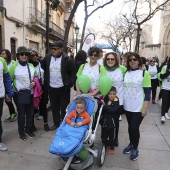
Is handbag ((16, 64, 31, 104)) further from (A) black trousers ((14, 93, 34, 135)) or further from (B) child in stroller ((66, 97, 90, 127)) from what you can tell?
(B) child in stroller ((66, 97, 90, 127))

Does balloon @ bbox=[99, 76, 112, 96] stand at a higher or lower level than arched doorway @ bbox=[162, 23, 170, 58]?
lower

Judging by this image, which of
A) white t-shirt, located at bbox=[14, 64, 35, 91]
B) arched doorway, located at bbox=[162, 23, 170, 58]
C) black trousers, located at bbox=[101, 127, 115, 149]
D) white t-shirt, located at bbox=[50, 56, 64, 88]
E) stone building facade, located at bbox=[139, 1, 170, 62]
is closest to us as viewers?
black trousers, located at bbox=[101, 127, 115, 149]

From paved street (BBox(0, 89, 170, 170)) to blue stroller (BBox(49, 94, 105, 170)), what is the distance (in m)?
0.26

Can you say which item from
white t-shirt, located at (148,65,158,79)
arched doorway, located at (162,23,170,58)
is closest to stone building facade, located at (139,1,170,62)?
arched doorway, located at (162,23,170,58)

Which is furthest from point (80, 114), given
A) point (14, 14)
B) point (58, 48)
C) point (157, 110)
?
point (14, 14)

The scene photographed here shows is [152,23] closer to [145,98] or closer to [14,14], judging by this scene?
[14,14]

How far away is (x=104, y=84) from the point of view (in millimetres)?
3332

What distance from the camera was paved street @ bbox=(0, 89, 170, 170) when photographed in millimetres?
3279

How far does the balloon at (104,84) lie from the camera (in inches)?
131

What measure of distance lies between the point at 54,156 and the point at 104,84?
153cm

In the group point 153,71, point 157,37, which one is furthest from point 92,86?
point 157,37

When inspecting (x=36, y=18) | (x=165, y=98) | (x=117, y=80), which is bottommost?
(x=165, y=98)

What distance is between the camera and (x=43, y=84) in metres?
4.80

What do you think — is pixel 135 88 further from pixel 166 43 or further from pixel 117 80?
pixel 166 43
